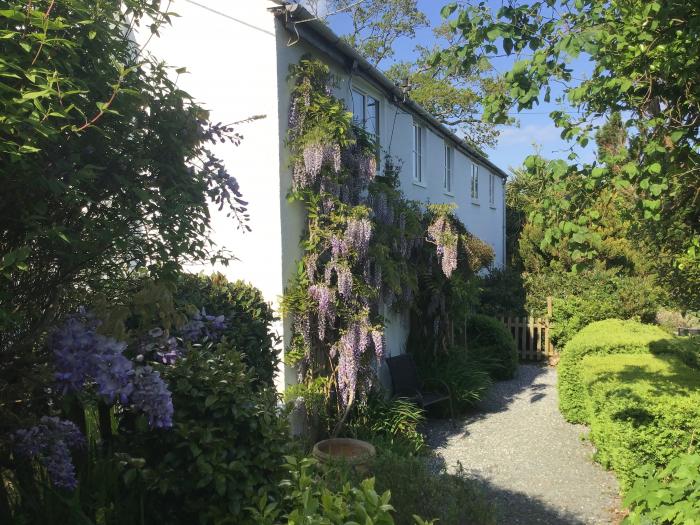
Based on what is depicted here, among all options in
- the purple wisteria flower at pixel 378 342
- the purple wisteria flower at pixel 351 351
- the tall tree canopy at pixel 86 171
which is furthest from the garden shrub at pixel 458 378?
the tall tree canopy at pixel 86 171

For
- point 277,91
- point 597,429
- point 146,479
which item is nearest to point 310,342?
Result: point 277,91

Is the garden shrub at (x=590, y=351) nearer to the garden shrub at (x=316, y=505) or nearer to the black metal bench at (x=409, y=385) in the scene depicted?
the black metal bench at (x=409, y=385)

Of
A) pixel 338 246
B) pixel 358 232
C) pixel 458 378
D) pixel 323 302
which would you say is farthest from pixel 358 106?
pixel 458 378

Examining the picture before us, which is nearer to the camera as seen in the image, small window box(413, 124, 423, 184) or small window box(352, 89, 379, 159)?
small window box(352, 89, 379, 159)

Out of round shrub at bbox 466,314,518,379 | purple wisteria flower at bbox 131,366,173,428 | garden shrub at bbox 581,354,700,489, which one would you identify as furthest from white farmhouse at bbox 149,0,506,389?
round shrub at bbox 466,314,518,379

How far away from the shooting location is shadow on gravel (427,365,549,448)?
8.15 meters

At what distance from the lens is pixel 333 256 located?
6680 millimetres

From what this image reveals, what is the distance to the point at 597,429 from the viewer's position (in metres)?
6.57

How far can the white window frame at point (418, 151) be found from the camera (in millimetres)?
11359

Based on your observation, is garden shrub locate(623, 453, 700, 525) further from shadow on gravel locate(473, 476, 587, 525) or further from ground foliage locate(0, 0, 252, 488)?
ground foliage locate(0, 0, 252, 488)

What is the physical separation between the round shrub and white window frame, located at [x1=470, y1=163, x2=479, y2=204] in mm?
5774

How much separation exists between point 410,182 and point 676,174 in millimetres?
6615

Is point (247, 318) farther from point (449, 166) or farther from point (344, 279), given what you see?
point (449, 166)

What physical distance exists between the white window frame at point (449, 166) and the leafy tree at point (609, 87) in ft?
30.1
